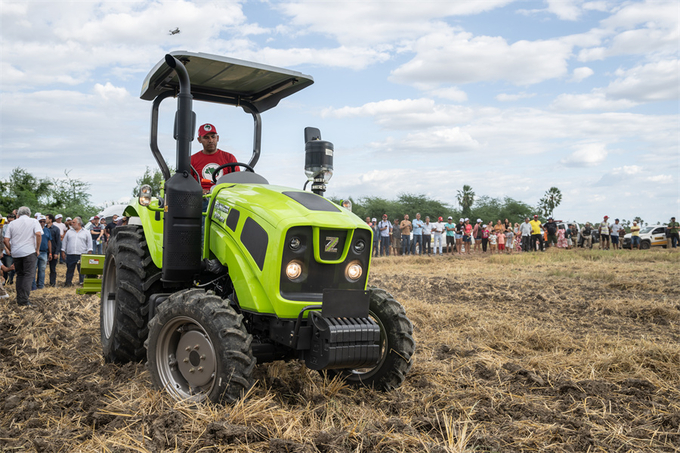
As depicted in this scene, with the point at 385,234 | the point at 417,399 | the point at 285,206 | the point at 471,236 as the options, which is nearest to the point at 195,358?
the point at 285,206

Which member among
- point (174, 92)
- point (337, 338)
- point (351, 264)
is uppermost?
point (174, 92)

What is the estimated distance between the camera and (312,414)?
3850 millimetres

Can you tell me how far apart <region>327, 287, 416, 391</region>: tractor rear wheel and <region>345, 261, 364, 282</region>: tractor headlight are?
0.39 meters

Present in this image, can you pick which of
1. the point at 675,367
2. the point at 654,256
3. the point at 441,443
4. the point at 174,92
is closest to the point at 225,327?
the point at 441,443

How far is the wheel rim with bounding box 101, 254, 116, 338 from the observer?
19.8 ft

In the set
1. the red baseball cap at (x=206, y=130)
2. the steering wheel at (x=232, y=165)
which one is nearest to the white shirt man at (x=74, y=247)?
the red baseball cap at (x=206, y=130)

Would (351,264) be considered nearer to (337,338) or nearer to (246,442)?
(337,338)

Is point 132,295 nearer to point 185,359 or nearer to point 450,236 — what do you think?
point 185,359

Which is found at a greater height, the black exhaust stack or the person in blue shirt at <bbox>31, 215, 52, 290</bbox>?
the black exhaust stack

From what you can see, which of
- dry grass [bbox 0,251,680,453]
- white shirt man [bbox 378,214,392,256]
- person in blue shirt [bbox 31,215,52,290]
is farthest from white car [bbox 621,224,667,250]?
person in blue shirt [bbox 31,215,52,290]

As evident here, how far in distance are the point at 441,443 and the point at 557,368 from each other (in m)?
2.42

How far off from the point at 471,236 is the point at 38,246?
60.9 feet

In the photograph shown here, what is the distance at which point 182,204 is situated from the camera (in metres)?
4.33

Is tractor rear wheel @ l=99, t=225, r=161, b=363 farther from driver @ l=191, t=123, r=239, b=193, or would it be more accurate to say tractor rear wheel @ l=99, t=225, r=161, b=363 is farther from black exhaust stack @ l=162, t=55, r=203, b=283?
driver @ l=191, t=123, r=239, b=193
